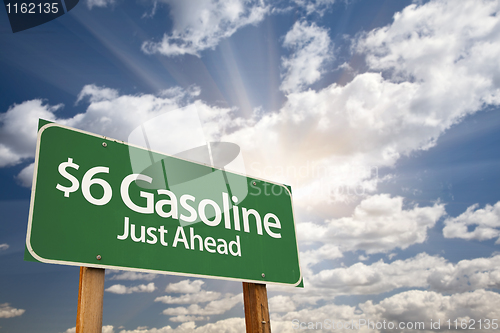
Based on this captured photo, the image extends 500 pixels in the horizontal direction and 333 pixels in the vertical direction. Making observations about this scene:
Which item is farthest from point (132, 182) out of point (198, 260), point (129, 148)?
point (198, 260)

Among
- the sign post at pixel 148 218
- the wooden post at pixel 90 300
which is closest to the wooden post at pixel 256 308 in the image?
the sign post at pixel 148 218

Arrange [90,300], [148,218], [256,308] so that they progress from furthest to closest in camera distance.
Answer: [256,308]
[148,218]
[90,300]

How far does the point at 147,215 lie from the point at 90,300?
2.44 feet

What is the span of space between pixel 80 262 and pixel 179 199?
3.20 feet

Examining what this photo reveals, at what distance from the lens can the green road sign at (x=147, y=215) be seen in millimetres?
2506

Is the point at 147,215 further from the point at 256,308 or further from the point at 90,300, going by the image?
the point at 256,308

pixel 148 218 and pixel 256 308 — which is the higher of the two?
pixel 148 218

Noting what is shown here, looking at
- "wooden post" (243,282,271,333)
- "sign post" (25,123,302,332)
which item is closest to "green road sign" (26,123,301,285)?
"sign post" (25,123,302,332)

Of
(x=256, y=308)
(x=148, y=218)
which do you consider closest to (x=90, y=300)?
(x=148, y=218)

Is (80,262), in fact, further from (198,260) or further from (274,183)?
(274,183)

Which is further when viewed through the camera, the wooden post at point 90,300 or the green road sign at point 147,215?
the green road sign at point 147,215

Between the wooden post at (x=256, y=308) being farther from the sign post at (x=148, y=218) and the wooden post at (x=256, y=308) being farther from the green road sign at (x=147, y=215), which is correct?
the green road sign at (x=147, y=215)

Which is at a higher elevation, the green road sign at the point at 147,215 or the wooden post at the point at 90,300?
the green road sign at the point at 147,215

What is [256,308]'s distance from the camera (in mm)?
3367
